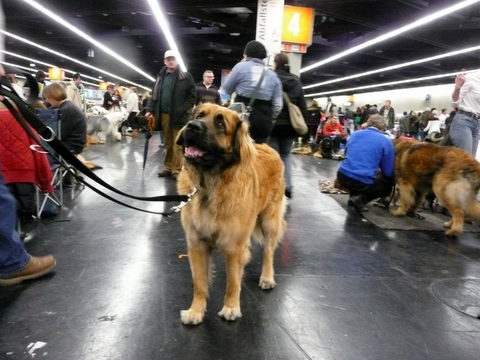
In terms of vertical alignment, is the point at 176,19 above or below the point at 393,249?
above

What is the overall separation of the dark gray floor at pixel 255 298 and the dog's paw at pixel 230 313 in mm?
38

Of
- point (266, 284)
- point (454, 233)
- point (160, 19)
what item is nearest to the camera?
point (266, 284)

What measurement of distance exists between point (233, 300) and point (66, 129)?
3845 mm

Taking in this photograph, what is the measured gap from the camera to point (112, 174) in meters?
6.55

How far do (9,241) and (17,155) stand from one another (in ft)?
4.82

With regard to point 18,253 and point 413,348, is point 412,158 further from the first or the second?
point 18,253

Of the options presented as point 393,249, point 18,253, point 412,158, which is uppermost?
point 412,158

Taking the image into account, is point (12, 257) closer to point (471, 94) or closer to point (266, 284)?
point (266, 284)

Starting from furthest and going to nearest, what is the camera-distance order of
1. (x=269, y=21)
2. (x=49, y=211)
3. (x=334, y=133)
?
(x=334, y=133), (x=269, y=21), (x=49, y=211)

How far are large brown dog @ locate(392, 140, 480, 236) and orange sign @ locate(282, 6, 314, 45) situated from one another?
5228 mm

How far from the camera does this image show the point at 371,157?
193 inches

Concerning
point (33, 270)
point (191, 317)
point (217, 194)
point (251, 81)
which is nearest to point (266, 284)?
point (191, 317)

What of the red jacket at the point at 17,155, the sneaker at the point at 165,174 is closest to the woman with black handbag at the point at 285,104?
the sneaker at the point at 165,174

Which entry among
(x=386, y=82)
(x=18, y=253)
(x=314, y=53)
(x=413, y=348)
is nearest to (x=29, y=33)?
(x=314, y=53)
